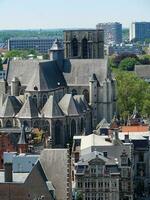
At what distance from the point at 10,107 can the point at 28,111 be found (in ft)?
5.50

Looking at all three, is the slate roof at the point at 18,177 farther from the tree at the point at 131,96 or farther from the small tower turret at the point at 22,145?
the tree at the point at 131,96

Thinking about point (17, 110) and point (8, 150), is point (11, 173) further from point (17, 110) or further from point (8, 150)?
point (17, 110)

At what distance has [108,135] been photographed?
149 feet

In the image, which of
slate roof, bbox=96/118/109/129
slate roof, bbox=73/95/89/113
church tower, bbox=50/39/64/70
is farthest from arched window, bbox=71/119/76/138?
church tower, bbox=50/39/64/70

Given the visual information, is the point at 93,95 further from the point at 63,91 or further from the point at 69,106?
the point at 69,106

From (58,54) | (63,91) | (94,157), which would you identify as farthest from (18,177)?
(58,54)

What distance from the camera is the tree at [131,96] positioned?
64.2 m

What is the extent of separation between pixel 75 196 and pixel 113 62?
3240 inches

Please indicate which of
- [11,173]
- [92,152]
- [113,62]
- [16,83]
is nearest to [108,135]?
[92,152]

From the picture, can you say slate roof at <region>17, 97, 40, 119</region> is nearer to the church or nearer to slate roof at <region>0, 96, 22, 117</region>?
the church

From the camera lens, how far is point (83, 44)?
195 feet

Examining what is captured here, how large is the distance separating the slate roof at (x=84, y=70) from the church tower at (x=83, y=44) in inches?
139

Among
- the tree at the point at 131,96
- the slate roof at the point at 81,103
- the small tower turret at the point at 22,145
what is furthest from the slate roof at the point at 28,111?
the tree at the point at 131,96

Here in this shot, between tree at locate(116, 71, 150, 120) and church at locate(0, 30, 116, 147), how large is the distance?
6696mm
